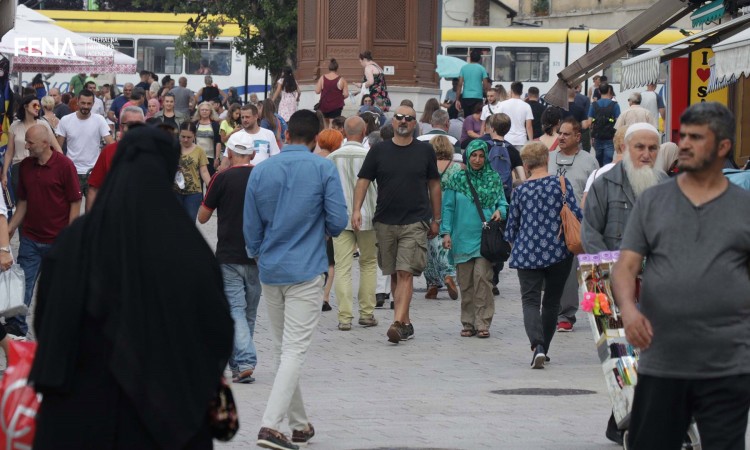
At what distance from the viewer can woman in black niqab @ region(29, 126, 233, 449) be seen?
459 centimetres

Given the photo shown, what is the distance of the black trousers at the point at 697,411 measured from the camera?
5512 mm

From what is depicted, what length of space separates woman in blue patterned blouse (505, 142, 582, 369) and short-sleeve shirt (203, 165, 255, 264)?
81.6 inches

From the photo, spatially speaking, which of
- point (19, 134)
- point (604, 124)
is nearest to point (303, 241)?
point (19, 134)

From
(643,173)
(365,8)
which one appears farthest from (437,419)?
(365,8)

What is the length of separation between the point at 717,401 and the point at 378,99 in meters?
19.3

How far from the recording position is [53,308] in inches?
183

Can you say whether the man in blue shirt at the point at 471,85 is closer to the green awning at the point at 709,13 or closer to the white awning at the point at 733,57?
the green awning at the point at 709,13

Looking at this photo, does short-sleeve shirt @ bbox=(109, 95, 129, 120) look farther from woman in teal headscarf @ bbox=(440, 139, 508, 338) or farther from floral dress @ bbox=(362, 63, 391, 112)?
woman in teal headscarf @ bbox=(440, 139, 508, 338)

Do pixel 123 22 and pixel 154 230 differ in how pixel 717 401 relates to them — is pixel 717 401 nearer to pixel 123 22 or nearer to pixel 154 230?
pixel 154 230

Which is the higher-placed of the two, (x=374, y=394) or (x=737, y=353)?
(x=737, y=353)

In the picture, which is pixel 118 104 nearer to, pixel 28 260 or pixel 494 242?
pixel 28 260

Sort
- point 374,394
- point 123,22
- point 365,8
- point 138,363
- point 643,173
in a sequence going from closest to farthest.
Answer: point 138,363, point 643,173, point 374,394, point 365,8, point 123,22

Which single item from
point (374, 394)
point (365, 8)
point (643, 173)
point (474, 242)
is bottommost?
point (374, 394)

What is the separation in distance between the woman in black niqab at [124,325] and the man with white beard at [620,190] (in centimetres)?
396
